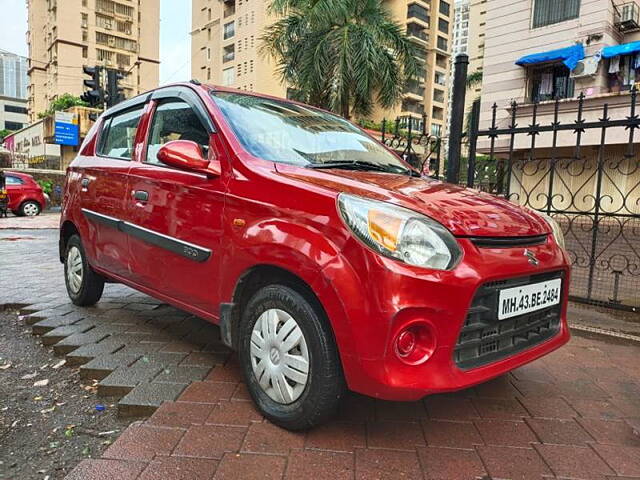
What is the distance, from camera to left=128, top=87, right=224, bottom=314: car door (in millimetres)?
2615

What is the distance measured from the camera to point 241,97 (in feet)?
10.2

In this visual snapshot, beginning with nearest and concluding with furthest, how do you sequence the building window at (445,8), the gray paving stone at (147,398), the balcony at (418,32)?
the gray paving stone at (147,398)
the balcony at (418,32)
the building window at (445,8)

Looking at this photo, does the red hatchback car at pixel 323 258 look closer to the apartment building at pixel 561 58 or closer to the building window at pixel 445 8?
the apartment building at pixel 561 58

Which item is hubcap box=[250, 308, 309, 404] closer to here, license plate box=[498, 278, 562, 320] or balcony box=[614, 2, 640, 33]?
license plate box=[498, 278, 562, 320]

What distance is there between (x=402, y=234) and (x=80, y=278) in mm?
3239

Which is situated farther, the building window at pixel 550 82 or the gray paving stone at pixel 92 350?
the building window at pixel 550 82

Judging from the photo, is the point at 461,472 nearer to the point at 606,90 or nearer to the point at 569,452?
the point at 569,452

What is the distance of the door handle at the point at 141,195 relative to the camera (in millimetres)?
3059

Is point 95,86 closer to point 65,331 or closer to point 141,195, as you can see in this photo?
point 65,331

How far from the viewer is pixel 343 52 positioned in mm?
15484

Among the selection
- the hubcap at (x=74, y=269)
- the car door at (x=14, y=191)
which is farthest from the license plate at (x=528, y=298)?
the car door at (x=14, y=191)

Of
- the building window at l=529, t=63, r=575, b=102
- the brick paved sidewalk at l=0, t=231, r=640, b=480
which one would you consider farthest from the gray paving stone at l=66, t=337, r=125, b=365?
the building window at l=529, t=63, r=575, b=102

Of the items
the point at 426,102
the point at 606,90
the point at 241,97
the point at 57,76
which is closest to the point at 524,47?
the point at 606,90

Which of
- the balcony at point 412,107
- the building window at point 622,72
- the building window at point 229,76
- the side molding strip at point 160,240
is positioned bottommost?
the side molding strip at point 160,240
